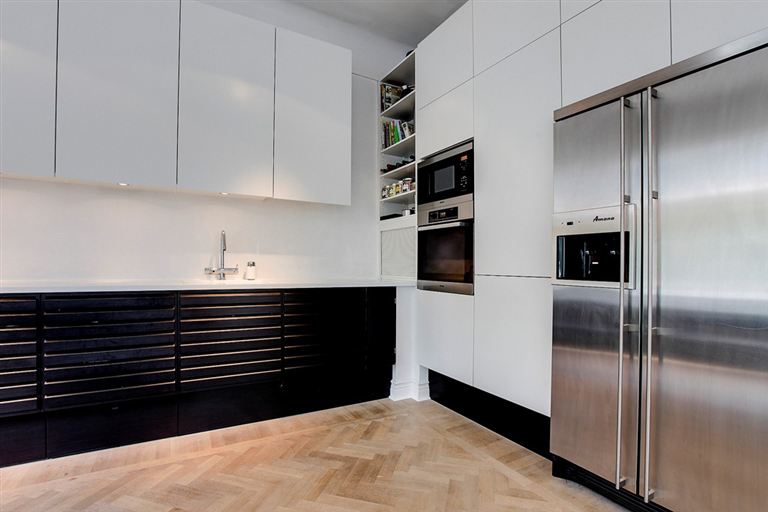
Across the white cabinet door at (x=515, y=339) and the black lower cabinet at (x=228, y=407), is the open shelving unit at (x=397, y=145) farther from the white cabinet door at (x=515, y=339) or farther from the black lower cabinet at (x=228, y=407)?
the black lower cabinet at (x=228, y=407)

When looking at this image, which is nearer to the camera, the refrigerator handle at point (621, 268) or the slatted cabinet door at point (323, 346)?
the refrigerator handle at point (621, 268)

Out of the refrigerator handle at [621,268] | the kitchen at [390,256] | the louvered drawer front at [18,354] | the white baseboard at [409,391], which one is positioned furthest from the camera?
the white baseboard at [409,391]

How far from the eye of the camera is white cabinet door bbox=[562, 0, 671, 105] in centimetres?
169

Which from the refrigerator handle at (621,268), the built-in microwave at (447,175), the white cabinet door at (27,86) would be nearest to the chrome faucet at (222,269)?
the white cabinet door at (27,86)

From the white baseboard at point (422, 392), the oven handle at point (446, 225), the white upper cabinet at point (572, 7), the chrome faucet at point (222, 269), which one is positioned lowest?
the white baseboard at point (422, 392)

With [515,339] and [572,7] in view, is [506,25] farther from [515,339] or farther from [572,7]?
[515,339]

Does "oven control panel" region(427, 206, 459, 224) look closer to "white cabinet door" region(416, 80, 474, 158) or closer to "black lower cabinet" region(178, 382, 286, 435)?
"white cabinet door" region(416, 80, 474, 158)

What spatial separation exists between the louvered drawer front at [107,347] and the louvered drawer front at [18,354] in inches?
2.1

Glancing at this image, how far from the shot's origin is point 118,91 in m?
2.52

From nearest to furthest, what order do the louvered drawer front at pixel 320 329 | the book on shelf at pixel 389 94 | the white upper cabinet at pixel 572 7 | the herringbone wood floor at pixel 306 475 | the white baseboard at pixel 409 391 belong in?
1. the herringbone wood floor at pixel 306 475
2. the white upper cabinet at pixel 572 7
3. the louvered drawer front at pixel 320 329
4. the white baseboard at pixel 409 391
5. the book on shelf at pixel 389 94

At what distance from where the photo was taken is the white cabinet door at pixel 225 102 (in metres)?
2.71

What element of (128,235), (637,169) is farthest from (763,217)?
(128,235)

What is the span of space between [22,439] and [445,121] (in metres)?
3.09

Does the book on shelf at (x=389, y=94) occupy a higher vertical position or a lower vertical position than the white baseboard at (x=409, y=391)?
higher
